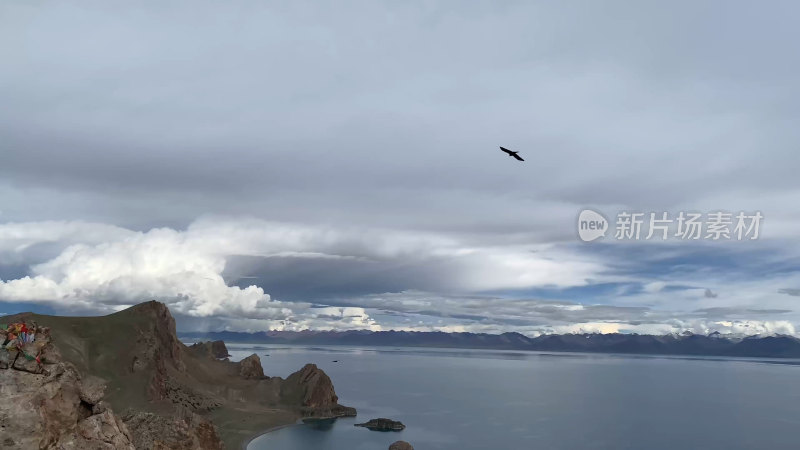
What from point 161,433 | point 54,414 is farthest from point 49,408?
point 161,433

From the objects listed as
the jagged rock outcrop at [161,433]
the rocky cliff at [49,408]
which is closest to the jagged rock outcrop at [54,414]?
the rocky cliff at [49,408]

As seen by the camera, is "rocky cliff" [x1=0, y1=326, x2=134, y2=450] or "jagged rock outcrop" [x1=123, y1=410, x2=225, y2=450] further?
"jagged rock outcrop" [x1=123, y1=410, x2=225, y2=450]

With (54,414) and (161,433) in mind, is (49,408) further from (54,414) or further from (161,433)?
(161,433)

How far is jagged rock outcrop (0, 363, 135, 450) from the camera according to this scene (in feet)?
110

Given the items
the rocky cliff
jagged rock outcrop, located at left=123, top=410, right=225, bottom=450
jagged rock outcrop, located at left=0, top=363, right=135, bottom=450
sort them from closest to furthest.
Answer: jagged rock outcrop, located at left=0, top=363, right=135, bottom=450, the rocky cliff, jagged rock outcrop, located at left=123, top=410, right=225, bottom=450

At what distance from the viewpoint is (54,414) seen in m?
36.4

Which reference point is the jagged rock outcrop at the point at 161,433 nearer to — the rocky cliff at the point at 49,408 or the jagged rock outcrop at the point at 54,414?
the jagged rock outcrop at the point at 54,414

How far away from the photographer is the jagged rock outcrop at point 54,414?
3362 cm

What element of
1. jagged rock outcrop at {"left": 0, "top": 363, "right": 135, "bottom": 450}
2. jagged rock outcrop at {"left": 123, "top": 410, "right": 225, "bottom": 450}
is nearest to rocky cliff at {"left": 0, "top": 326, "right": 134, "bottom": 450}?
jagged rock outcrop at {"left": 0, "top": 363, "right": 135, "bottom": 450}

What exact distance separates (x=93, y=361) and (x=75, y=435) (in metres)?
192

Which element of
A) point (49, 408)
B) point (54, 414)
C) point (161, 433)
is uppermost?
→ point (49, 408)

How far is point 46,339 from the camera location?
128 ft

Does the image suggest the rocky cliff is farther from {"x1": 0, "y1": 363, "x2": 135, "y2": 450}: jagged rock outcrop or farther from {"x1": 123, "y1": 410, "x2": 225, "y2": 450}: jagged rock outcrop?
{"x1": 123, "y1": 410, "x2": 225, "y2": 450}: jagged rock outcrop

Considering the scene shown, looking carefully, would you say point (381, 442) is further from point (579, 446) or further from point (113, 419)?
point (113, 419)
